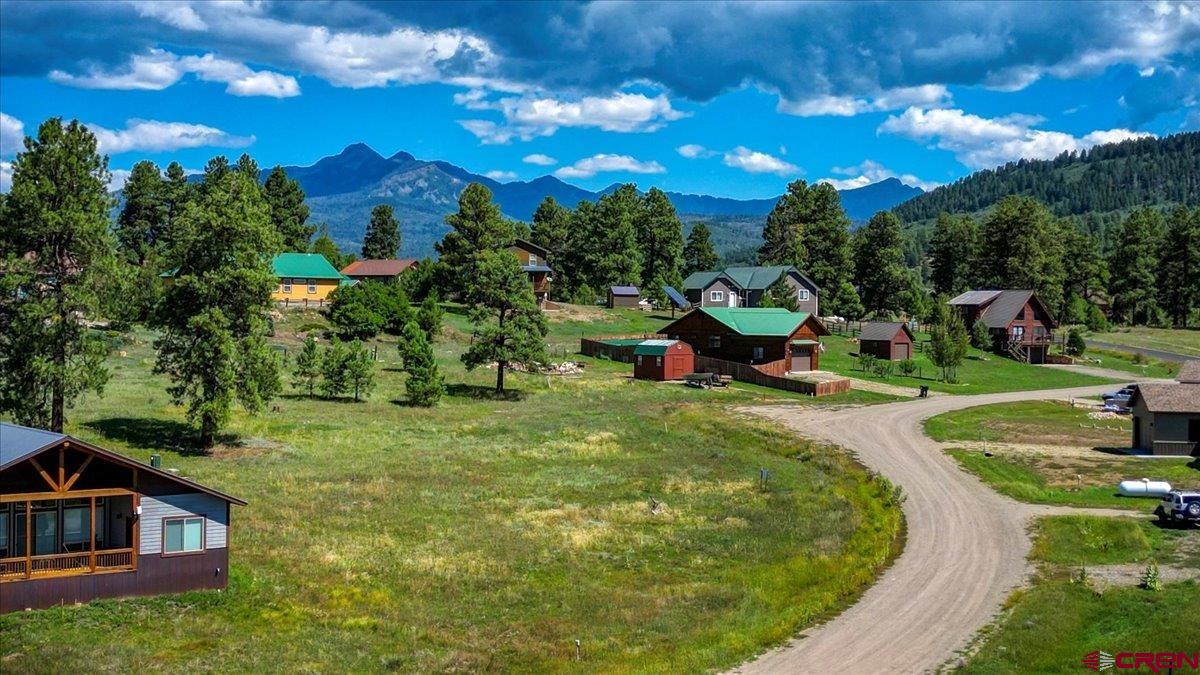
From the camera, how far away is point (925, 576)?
3409 cm

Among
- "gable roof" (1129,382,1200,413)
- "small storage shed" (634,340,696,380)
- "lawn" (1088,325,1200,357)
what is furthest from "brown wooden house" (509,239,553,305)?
"gable roof" (1129,382,1200,413)

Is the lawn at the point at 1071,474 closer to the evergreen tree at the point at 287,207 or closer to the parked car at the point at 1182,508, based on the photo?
the parked car at the point at 1182,508

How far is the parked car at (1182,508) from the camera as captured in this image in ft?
133

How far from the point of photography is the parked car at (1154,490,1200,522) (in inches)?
1591

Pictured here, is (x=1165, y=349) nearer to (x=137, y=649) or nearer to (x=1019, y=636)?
(x=1019, y=636)

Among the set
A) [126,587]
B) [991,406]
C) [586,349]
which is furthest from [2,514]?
[586,349]

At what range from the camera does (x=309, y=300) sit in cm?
11012

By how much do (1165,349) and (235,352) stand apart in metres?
107

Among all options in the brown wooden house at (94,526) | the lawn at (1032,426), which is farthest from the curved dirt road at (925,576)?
the brown wooden house at (94,526)

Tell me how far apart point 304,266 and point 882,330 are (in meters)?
63.1

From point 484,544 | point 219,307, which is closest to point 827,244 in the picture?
point 219,307

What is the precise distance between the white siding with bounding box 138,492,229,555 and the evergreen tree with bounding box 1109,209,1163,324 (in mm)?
141021

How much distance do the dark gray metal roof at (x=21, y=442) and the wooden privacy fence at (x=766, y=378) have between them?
61362 millimetres

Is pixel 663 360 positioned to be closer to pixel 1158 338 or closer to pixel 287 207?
pixel 287 207
